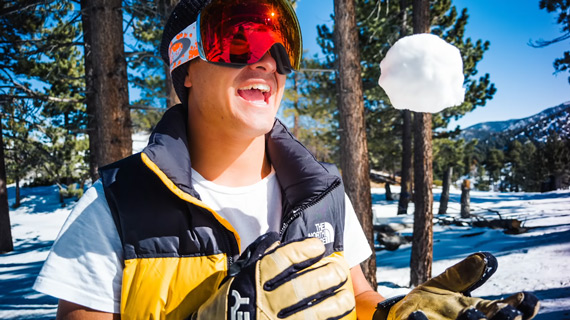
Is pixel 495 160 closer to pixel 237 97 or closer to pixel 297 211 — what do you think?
pixel 297 211

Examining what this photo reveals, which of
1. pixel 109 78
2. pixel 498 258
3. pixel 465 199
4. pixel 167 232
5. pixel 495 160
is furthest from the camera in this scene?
pixel 495 160

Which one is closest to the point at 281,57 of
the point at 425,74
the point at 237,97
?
the point at 237,97

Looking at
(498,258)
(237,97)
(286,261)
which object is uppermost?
(237,97)

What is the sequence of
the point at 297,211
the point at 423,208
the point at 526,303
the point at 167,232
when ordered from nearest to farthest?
the point at 526,303 < the point at 167,232 < the point at 297,211 < the point at 423,208

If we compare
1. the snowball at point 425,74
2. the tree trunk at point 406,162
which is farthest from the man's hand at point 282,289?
the tree trunk at point 406,162

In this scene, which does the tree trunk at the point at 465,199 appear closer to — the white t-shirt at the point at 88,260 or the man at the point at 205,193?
the man at the point at 205,193

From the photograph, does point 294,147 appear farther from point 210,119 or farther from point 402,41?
point 402,41

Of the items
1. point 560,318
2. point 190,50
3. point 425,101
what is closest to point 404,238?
point 560,318

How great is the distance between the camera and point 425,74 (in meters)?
1.65

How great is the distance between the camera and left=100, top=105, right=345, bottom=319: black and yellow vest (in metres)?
1.21

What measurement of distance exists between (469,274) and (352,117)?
14.8 feet

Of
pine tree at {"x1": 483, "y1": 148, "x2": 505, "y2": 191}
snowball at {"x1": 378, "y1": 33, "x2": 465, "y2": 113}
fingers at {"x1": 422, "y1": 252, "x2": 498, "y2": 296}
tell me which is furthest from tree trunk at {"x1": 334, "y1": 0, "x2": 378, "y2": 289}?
pine tree at {"x1": 483, "y1": 148, "x2": 505, "y2": 191}

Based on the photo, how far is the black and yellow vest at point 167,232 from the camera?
47.6 inches

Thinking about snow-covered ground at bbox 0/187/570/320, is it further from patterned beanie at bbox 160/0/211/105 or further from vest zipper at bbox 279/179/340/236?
patterned beanie at bbox 160/0/211/105
